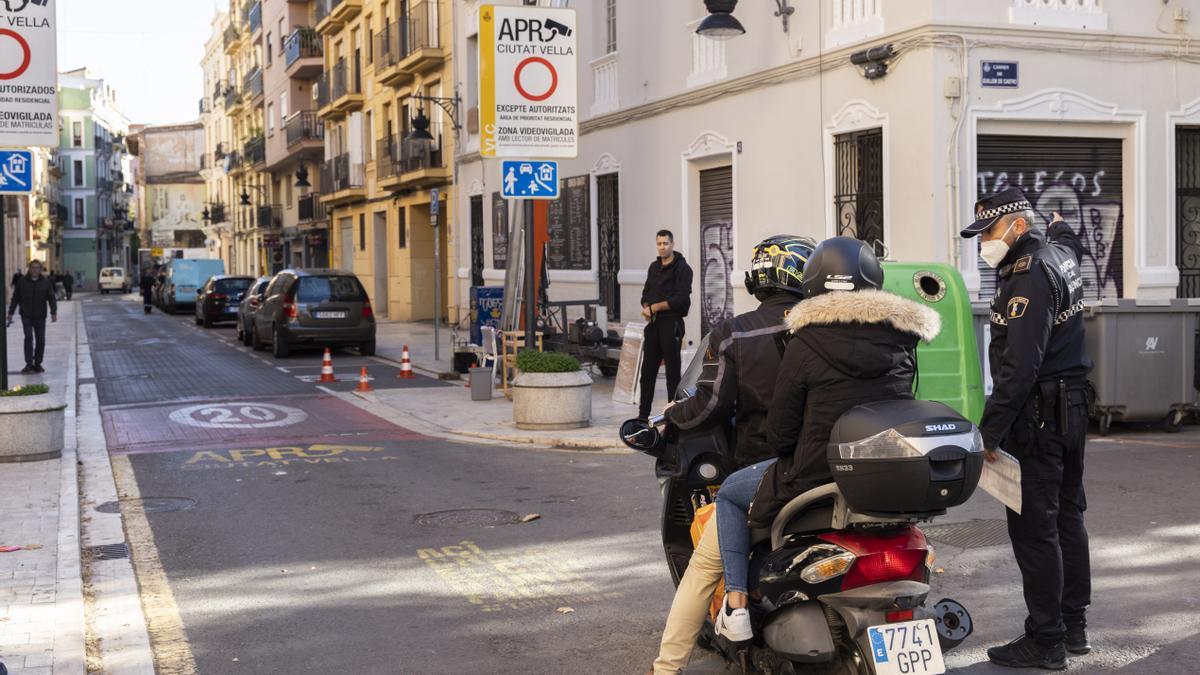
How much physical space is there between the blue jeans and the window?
699 inches

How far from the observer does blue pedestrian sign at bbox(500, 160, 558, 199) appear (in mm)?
13625

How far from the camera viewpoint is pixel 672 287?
12.2 metres

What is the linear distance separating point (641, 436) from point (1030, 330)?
160cm

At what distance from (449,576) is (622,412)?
723 cm

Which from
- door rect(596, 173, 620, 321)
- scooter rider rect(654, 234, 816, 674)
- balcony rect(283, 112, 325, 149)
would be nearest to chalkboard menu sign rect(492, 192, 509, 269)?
door rect(596, 173, 620, 321)

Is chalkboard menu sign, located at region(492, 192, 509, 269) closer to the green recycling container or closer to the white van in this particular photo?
the green recycling container

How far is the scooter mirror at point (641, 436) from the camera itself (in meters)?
4.88

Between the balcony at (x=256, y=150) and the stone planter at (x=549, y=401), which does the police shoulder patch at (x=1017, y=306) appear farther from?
the balcony at (x=256, y=150)

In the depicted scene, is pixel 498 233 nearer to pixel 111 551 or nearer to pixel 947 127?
pixel 947 127

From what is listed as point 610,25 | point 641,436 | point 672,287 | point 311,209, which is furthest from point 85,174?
point 641,436

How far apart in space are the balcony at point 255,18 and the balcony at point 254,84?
69.0 inches

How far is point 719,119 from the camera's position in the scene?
17938mm

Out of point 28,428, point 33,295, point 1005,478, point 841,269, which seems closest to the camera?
point 841,269

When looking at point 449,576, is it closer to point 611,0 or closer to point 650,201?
point 650,201
